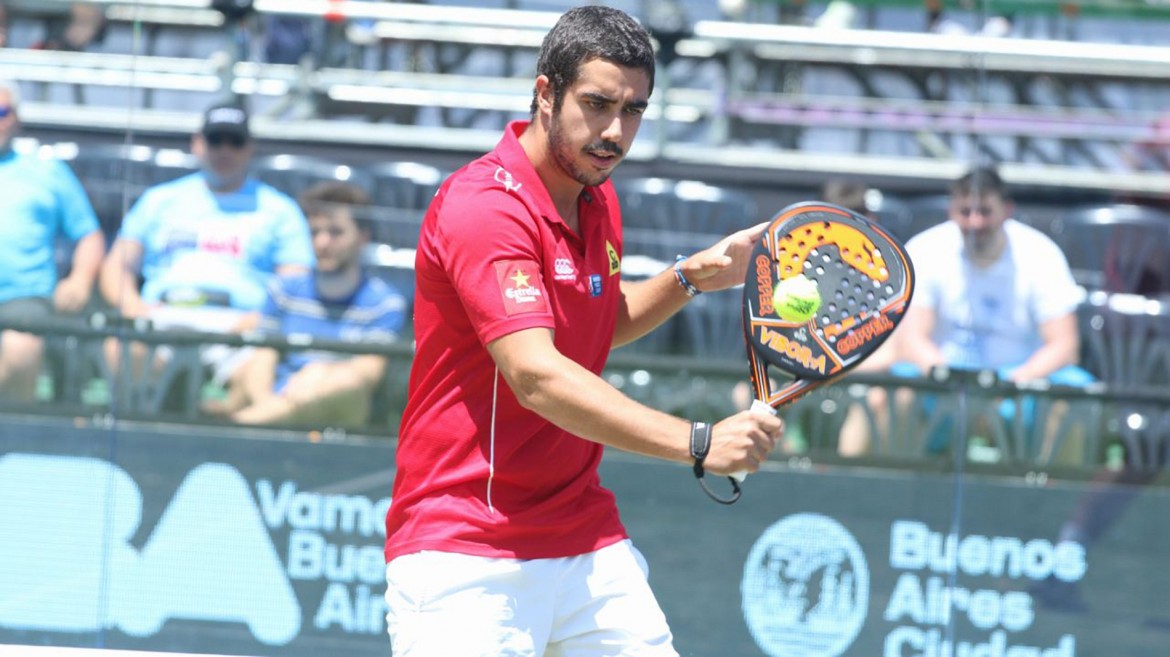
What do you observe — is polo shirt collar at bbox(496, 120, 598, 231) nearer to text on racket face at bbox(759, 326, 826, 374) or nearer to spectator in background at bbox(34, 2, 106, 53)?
text on racket face at bbox(759, 326, 826, 374)

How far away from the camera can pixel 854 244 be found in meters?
2.89

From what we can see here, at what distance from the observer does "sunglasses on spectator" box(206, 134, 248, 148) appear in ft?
17.2

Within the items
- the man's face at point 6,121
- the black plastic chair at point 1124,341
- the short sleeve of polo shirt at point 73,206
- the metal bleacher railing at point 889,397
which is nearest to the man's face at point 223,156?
the short sleeve of polo shirt at point 73,206

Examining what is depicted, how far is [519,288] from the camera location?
2.64m

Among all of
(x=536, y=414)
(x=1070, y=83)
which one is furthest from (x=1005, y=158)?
(x=536, y=414)

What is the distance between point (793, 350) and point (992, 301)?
2376 millimetres

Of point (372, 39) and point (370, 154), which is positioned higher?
point (372, 39)

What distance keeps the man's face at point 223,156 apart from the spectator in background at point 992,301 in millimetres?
2333

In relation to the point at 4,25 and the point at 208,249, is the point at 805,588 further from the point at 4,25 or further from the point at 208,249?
the point at 4,25

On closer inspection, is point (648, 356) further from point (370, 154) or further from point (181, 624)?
point (181, 624)

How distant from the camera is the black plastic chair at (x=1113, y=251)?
5.04m

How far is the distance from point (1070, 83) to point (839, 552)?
2.04 m

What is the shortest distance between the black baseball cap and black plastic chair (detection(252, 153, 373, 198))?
127 millimetres

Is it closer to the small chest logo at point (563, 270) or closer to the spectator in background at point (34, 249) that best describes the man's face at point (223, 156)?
the spectator in background at point (34, 249)
